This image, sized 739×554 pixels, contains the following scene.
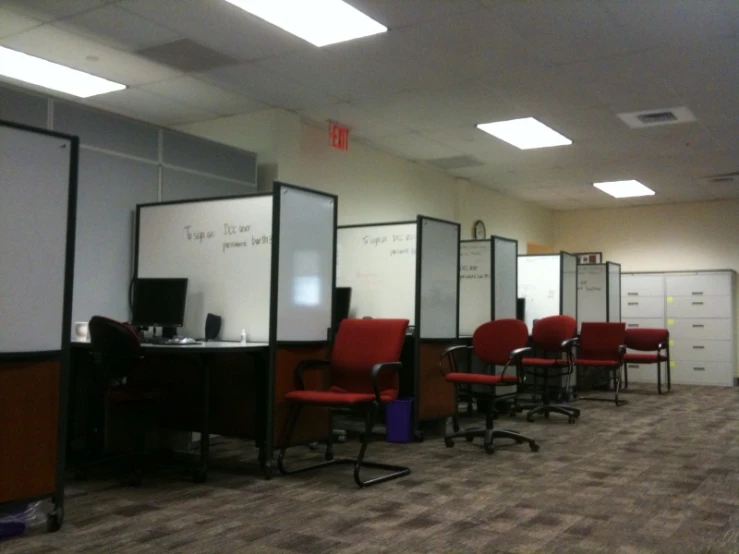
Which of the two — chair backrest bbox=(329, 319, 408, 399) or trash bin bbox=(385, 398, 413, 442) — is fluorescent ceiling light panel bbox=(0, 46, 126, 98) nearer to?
chair backrest bbox=(329, 319, 408, 399)

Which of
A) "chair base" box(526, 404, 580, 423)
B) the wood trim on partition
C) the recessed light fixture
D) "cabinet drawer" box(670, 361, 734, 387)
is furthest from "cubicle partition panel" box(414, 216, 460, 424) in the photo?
"cabinet drawer" box(670, 361, 734, 387)

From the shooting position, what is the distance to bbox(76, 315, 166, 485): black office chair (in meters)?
3.91

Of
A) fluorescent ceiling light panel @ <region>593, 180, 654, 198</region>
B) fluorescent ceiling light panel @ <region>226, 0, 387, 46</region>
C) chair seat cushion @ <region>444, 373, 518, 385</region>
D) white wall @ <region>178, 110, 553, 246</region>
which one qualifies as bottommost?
chair seat cushion @ <region>444, 373, 518, 385</region>

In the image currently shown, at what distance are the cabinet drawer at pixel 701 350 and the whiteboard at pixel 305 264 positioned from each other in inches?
317

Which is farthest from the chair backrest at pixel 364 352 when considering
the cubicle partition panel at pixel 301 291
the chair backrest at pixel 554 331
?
the chair backrest at pixel 554 331

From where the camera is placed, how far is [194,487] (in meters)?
4.02

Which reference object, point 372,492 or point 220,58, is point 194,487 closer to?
point 372,492

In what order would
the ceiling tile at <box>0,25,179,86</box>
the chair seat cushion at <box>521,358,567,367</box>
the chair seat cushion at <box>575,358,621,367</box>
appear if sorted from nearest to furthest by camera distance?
the ceiling tile at <box>0,25,179,86</box>
the chair seat cushion at <box>521,358,567,367</box>
the chair seat cushion at <box>575,358,621,367</box>

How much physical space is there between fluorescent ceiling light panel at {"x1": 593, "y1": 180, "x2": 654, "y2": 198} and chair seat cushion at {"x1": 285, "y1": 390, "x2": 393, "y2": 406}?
24.3 ft

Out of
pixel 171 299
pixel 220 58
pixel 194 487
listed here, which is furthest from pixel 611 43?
pixel 194 487

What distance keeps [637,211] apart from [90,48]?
31.4ft

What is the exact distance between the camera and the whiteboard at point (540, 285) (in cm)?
859

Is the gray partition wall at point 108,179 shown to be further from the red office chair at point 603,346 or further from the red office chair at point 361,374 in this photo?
the red office chair at point 603,346

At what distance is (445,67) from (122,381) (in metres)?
3.42
